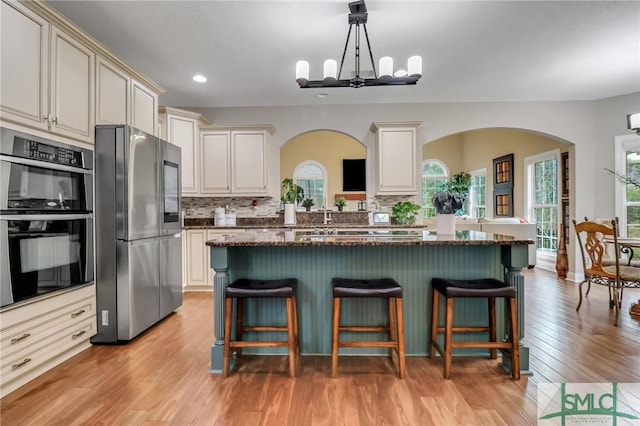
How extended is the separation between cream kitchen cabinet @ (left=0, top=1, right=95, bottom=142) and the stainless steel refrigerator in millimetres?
251

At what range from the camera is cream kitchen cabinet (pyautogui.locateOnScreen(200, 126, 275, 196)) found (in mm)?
4805

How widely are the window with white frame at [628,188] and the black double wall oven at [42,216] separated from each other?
6.47m

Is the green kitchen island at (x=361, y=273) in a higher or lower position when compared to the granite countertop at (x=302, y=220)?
lower

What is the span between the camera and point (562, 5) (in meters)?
2.64

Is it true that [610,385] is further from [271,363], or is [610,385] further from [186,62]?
[186,62]

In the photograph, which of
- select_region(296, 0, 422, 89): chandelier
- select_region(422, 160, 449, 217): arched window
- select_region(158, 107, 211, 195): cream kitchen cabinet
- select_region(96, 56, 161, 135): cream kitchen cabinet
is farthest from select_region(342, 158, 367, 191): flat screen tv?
select_region(296, 0, 422, 89): chandelier

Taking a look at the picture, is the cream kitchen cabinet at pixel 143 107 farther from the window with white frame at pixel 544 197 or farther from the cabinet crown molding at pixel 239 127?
the window with white frame at pixel 544 197

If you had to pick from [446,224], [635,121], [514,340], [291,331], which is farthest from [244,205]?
[635,121]

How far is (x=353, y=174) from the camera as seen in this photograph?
9.17 metres

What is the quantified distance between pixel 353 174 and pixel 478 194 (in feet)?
11.1

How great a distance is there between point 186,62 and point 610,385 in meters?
4.52

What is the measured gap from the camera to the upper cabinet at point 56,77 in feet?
6.59

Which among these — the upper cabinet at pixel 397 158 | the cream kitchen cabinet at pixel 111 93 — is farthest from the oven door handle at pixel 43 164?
the upper cabinet at pixel 397 158

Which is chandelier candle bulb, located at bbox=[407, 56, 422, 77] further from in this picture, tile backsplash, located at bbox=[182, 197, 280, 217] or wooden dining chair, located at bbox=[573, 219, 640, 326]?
tile backsplash, located at bbox=[182, 197, 280, 217]
